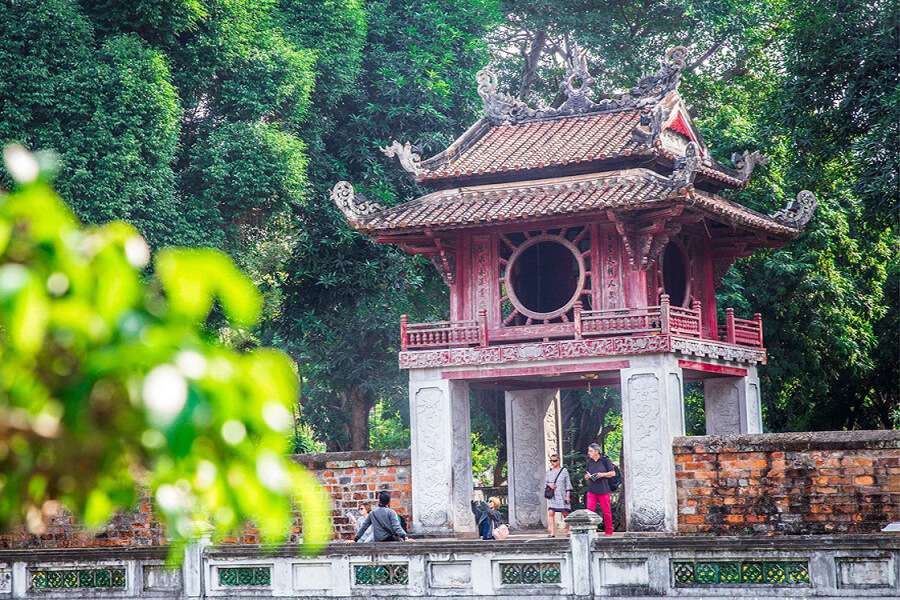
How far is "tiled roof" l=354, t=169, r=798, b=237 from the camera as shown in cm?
2108

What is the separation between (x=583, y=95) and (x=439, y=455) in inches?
276

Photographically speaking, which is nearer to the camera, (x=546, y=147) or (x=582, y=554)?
(x=582, y=554)

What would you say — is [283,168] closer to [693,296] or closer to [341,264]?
[341,264]

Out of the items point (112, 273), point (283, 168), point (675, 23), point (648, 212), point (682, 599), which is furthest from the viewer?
point (675, 23)

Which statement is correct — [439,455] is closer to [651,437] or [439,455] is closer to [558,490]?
[558,490]

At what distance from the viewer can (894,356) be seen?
101ft

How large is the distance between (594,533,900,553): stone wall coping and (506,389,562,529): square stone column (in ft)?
30.0

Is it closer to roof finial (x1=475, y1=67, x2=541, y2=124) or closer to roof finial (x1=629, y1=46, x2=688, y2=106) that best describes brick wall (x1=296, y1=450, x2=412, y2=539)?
roof finial (x1=475, y1=67, x2=541, y2=124)

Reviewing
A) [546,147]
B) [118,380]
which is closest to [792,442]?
[546,147]

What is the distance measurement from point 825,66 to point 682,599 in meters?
12.5

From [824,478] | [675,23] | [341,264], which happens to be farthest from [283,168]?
[824,478]

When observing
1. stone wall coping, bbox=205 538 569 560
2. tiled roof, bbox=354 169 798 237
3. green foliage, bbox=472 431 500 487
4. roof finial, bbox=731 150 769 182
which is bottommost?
stone wall coping, bbox=205 538 569 560

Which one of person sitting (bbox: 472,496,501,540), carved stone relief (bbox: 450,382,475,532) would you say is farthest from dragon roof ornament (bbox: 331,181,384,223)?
person sitting (bbox: 472,496,501,540)

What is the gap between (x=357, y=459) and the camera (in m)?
21.9
